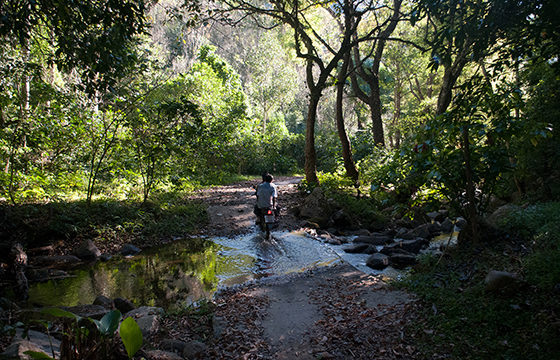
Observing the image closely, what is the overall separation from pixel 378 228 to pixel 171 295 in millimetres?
6796

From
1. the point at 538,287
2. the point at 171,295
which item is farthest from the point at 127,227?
the point at 538,287

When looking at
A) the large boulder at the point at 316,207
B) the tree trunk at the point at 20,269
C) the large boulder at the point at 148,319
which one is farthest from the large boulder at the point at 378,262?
the tree trunk at the point at 20,269

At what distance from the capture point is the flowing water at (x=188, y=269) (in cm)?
602

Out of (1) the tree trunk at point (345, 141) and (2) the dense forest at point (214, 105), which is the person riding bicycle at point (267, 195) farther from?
(1) the tree trunk at point (345, 141)

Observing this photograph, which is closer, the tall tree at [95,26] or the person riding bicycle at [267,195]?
the tall tree at [95,26]

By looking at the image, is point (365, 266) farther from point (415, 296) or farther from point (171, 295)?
point (171, 295)

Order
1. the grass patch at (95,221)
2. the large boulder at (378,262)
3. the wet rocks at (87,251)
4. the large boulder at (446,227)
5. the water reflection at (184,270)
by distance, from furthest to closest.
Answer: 1. the large boulder at (446,227)
2. the wet rocks at (87,251)
3. the grass patch at (95,221)
4. the large boulder at (378,262)
5. the water reflection at (184,270)

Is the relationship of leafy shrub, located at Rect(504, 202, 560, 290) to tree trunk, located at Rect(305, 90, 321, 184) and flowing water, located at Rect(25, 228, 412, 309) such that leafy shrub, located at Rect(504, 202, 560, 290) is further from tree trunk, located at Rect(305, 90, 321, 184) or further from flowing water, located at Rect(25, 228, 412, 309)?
tree trunk, located at Rect(305, 90, 321, 184)

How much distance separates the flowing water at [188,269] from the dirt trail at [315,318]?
24.9 inches

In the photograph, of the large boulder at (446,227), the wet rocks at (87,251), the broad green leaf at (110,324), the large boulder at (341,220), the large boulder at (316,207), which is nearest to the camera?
the broad green leaf at (110,324)

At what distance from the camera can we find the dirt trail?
3885 millimetres

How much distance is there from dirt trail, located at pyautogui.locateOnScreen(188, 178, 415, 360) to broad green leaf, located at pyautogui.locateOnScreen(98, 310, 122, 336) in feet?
5.09

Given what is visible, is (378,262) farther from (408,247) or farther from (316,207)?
(316,207)

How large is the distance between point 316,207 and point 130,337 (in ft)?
28.9
